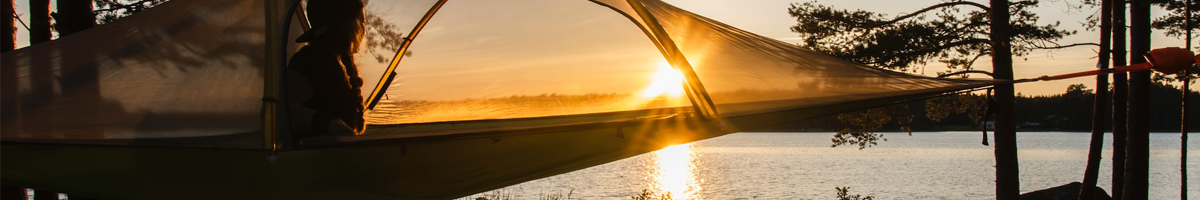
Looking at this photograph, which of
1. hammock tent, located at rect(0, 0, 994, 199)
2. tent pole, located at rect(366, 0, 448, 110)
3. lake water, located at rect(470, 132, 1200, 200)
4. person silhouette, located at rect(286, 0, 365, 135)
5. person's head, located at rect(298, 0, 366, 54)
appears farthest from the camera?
lake water, located at rect(470, 132, 1200, 200)

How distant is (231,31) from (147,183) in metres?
0.70

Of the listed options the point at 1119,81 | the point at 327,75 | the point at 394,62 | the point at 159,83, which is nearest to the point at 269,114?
the point at 327,75

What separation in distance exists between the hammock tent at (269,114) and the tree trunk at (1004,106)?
9.58 meters

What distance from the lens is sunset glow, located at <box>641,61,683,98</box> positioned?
236 inches

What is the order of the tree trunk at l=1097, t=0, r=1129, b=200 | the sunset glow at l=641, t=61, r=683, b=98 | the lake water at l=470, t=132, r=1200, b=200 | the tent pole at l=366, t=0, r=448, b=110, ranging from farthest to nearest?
the lake water at l=470, t=132, r=1200, b=200
the tree trunk at l=1097, t=0, r=1129, b=200
the tent pole at l=366, t=0, r=448, b=110
the sunset glow at l=641, t=61, r=683, b=98

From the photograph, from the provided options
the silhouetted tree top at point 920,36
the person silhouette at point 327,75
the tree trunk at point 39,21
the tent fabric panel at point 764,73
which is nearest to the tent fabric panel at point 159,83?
the person silhouette at point 327,75

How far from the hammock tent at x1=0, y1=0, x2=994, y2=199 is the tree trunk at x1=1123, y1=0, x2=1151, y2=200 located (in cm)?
913

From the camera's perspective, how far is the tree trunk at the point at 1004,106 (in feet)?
48.1

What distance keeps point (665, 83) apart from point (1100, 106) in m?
12.0

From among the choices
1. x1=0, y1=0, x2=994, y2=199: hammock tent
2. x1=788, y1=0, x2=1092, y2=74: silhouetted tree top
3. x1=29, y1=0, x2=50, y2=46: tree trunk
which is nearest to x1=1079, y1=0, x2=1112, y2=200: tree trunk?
x1=788, y1=0, x2=1092, y2=74: silhouetted tree top

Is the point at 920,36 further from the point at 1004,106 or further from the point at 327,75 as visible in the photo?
the point at 327,75

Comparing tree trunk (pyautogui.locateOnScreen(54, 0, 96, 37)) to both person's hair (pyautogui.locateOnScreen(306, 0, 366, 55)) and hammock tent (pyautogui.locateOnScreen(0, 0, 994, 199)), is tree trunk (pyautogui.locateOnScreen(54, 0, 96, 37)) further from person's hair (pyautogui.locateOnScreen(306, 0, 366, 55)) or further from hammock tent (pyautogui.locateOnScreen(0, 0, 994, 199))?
person's hair (pyautogui.locateOnScreen(306, 0, 366, 55))

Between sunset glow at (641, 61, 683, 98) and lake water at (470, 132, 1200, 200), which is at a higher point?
sunset glow at (641, 61, 683, 98)

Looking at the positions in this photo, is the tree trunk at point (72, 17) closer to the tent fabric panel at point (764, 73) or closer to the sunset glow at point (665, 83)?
the sunset glow at point (665, 83)
